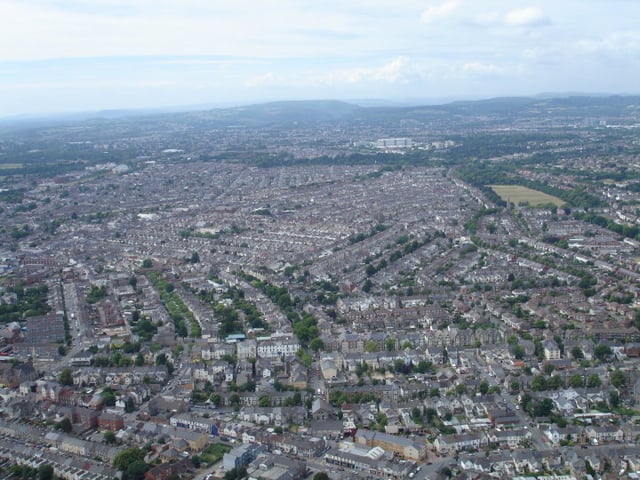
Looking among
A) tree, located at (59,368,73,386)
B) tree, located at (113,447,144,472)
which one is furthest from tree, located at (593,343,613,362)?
tree, located at (59,368,73,386)

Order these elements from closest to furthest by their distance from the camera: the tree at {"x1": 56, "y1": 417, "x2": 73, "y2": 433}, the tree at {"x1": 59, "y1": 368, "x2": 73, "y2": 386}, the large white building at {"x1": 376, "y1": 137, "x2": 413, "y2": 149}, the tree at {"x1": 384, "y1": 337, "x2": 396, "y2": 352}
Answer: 1. the tree at {"x1": 56, "y1": 417, "x2": 73, "y2": 433}
2. the tree at {"x1": 59, "y1": 368, "x2": 73, "y2": 386}
3. the tree at {"x1": 384, "y1": 337, "x2": 396, "y2": 352}
4. the large white building at {"x1": 376, "y1": 137, "x2": 413, "y2": 149}

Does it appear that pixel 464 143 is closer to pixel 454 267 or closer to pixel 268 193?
pixel 268 193

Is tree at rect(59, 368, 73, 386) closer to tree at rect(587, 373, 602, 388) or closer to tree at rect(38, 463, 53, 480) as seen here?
tree at rect(38, 463, 53, 480)

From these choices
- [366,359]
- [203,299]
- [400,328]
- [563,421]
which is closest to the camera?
[563,421]

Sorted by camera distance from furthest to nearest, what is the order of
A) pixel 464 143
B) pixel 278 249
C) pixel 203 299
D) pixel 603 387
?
pixel 464 143 < pixel 278 249 < pixel 203 299 < pixel 603 387

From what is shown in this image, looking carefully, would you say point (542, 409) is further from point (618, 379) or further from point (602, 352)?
point (602, 352)

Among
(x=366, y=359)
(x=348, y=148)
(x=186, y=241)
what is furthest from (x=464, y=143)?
(x=366, y=359)

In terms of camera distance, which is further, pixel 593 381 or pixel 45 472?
pixel 593 381

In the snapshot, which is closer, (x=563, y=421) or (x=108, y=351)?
(x=563, y=421)

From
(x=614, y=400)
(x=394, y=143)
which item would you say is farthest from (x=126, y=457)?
(x=394, y=143)
